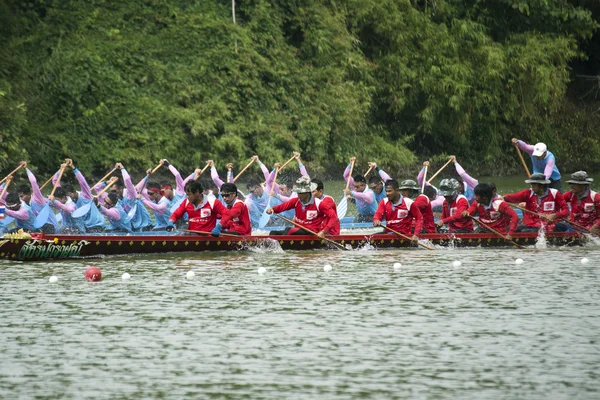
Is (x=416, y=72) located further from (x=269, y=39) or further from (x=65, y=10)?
(x=65, y=10)

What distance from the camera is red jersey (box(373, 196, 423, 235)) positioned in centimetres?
2011

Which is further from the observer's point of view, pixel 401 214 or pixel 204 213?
pixel 401 214

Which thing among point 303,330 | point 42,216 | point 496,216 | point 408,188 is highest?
point 408,188

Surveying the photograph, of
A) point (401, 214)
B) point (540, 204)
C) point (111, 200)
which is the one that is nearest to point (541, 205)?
point (540, 204)

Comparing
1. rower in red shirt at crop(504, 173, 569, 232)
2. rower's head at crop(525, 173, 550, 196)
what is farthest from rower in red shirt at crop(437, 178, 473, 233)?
rower's head at crop(525, 173, 550, 196)

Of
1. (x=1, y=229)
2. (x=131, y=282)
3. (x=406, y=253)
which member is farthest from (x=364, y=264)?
(x=1, y=229)

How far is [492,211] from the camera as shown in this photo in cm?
2069

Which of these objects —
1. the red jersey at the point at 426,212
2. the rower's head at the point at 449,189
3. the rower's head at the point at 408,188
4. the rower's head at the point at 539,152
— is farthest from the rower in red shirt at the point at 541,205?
the rower's head at the point at 408,188

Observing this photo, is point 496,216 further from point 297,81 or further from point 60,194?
point 297,81

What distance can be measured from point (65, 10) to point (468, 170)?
15.7m

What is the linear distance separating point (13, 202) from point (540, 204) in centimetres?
883

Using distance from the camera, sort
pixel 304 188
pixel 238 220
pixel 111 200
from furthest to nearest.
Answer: pixel 111 200, pixel 238 220, pixel 304 188

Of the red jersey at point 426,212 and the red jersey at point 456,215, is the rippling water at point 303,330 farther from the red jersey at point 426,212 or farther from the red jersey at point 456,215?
the red jersey at point 426,212

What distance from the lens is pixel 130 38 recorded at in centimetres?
3662
